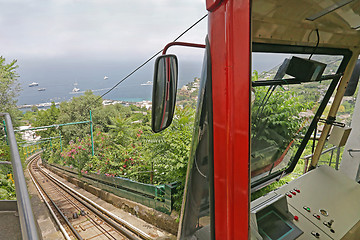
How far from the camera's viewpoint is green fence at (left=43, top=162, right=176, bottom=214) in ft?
15.8

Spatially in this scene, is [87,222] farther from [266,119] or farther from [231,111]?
[231,111]

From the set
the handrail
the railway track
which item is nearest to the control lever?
A: the handrail

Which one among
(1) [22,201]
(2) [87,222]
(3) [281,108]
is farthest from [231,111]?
(2) [87,222]

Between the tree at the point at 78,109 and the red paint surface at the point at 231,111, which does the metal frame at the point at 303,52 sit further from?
the tree at the point at 78,109

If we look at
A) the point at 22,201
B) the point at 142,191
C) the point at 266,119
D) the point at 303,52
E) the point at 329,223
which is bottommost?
the point at 142,191

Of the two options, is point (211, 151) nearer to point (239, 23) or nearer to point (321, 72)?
point (239, 23)

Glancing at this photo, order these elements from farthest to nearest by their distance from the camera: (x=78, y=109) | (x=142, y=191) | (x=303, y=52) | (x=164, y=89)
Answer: (x=78, y=109) → (x=142, y=191) → (x=303, y=52) → (x=164, y=89)

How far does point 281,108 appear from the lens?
7.21ft

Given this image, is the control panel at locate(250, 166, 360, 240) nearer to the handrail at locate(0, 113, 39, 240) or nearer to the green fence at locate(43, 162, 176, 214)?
the handrail at locate(0, 113, 39, 240)

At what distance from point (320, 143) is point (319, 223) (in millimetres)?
1356

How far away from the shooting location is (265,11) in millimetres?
1279

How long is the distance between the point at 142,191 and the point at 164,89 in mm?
5214

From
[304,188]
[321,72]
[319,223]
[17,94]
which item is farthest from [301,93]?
[17,94]

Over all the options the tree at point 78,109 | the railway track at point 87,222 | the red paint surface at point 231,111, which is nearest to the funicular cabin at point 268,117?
the red paint surface at point 231,111
